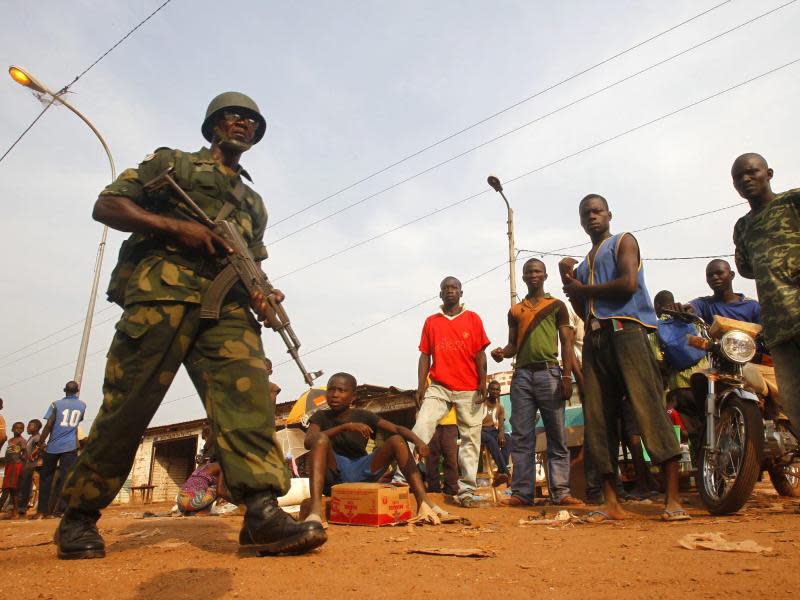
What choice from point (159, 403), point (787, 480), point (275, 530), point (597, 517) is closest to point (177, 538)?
point (159, 403)

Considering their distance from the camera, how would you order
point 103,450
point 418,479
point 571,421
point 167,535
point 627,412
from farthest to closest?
point 571,421
point 627,412
point 418,479
point 167,535
point 103,450

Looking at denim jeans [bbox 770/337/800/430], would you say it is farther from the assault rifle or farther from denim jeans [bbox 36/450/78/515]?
denim jeans [bbox 36/450/78/515]

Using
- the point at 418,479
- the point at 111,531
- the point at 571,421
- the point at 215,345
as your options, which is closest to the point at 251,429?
the point at 215,345

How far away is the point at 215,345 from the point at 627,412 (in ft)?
13.1

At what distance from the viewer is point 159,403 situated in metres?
2.93

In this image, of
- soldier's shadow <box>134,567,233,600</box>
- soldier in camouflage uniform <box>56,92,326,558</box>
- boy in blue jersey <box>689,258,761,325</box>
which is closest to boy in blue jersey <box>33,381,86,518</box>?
soldier in camouflage uniform <box>56,92,326,558</box>

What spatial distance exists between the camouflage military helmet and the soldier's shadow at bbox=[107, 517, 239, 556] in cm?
220

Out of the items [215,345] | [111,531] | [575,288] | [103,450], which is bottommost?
[111,531]

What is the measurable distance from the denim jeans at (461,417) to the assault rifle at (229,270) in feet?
9.64

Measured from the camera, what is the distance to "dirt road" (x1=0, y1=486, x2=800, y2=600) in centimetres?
203

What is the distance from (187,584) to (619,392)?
3092 mm

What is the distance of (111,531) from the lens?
174 inches

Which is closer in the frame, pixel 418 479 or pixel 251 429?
pixel 251 429

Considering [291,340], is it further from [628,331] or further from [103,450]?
[628,331]
